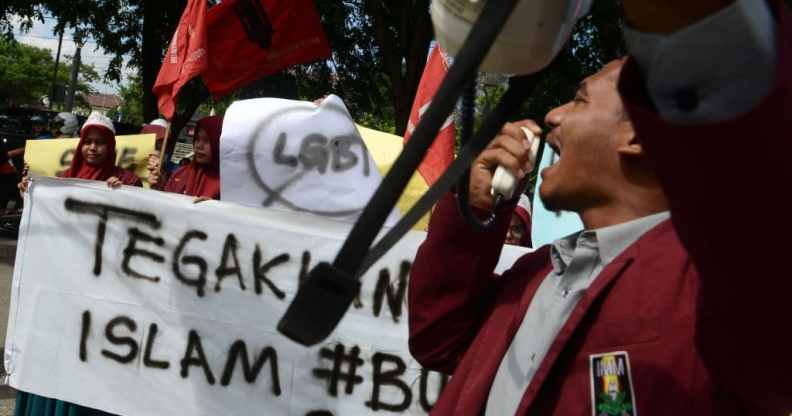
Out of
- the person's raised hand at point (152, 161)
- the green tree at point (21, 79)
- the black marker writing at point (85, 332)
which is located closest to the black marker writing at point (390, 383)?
the black marker writing at point (85, 332)

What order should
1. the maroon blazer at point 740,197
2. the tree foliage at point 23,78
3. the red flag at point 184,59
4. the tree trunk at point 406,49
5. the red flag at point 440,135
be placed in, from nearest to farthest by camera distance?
the maroon blazer at point 740,197
the red flag at point 440,135
the red flag at point 184,59
the tree trunk at point 406,49
the tree foliage at point 23,78

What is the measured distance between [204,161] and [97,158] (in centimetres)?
69

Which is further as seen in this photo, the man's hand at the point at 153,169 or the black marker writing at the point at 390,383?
the man's hand at the point at 153,169

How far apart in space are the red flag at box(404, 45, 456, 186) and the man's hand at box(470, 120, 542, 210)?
1.47 m

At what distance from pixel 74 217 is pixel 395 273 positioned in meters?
1.50

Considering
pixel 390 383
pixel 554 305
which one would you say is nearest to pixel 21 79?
pixel 390 383

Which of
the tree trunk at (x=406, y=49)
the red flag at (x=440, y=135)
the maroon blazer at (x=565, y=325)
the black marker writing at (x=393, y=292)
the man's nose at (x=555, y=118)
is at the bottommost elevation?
the tree trunk at (x=406, y=49)

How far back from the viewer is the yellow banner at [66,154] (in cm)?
519

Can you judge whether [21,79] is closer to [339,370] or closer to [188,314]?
[188,314]

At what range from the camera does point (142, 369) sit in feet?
12.7

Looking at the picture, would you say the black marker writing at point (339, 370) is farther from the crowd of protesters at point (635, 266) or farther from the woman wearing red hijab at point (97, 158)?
the woman wearing red hijab at point (97, 158)

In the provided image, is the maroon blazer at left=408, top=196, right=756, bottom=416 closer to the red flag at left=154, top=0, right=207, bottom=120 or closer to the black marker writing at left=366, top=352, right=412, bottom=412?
the black marker writing at left=366, top=352, right=412, bottom=412

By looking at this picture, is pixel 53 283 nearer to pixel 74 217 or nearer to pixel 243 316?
pixel 74 217

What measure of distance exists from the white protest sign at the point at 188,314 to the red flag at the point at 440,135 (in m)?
0.32
